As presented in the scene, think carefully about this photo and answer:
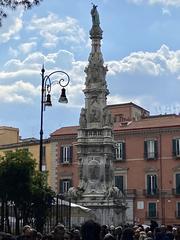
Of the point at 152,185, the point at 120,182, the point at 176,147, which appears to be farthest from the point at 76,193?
the point at 176,147

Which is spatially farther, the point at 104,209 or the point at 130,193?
the point at 130,193

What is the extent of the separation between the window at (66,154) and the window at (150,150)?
770cm

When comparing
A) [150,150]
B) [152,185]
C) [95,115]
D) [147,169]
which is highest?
[95,115]

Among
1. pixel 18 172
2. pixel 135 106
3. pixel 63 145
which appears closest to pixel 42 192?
pixel 18 172

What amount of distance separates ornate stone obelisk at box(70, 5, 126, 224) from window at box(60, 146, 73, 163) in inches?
857

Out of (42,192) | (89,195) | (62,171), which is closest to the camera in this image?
(42,192)

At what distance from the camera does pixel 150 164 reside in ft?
185

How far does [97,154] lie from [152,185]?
19056 millimetres

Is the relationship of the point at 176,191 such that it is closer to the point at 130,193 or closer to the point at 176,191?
the point at 176,191

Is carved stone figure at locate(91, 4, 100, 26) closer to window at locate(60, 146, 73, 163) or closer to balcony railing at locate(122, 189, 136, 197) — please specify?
balcony railing at locate(122, 189, 136, 197)

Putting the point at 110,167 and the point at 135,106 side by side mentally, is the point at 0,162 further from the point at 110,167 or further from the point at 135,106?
the point at 135,106

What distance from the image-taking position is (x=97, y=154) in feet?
124

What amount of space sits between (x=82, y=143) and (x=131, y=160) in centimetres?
2021

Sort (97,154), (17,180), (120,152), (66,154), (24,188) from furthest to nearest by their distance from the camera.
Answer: (66,154), (120,152), (97,154), (17,180), (24,188)
